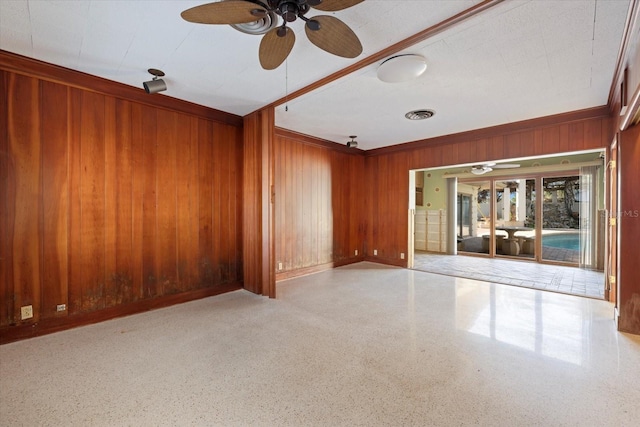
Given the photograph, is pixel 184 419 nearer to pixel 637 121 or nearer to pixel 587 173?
pixel 637 121

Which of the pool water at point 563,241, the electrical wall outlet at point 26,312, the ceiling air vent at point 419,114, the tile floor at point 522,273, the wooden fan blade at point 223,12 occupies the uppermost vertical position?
the ceiling air vent at point 419,114

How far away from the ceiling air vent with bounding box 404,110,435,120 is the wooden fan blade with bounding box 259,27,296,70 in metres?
2.51

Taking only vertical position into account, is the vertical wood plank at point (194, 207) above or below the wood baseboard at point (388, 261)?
above

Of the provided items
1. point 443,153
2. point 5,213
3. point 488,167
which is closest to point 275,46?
point 5,213

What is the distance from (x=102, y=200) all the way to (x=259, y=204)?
5.90 ft

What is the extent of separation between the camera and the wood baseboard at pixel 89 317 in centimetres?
267

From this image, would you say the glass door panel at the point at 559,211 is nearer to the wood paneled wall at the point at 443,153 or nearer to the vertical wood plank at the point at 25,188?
the wood paneled wall at the point at 443,153

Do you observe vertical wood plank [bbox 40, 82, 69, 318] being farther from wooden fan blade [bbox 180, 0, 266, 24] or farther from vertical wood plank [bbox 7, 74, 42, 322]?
wooden fan blade [bbox 180, 0, 266, 24]

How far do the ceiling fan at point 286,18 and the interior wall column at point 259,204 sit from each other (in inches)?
80.1

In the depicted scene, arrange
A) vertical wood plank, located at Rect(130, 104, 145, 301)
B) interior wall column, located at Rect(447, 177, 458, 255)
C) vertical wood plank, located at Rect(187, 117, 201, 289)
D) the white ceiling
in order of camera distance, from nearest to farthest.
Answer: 1. the white ceiling
2. vertical wood plank, located at Rect(130, 104, 145, 301)
3. vertical wood plank, located at Rect(187, 117, 201, 289)
4. interior wall column, located at Rect(447, 177, 458, 255)

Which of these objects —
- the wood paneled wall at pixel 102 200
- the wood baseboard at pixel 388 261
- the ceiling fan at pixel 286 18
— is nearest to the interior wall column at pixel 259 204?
the wood paneled wall at pixel 102 200

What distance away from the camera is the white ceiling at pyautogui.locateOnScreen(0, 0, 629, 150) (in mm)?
2023

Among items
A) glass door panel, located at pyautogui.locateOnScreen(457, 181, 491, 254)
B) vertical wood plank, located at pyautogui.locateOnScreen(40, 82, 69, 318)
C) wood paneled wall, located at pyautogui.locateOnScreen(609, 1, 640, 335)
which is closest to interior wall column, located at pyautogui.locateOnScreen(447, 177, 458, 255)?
glass door panel, located at pyautogui.locateOnScreen(457, 181, 491, 254)

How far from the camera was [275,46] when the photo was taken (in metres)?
2.00
